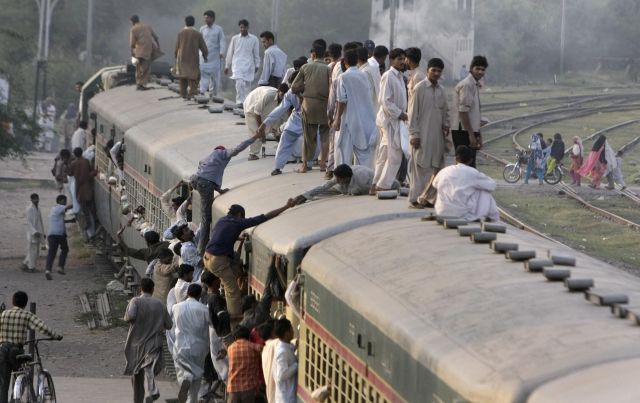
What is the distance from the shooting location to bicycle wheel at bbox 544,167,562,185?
3137 cm

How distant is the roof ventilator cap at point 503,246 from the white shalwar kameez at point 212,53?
14.6m

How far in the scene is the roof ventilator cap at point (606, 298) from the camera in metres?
6.78

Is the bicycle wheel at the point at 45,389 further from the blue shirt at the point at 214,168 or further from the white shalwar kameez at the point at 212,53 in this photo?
the white shalwar kameez at the point at 212,53

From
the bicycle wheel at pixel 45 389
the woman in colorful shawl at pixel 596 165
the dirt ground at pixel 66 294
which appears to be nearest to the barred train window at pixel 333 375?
the bicycle wheel at pixel 45 389

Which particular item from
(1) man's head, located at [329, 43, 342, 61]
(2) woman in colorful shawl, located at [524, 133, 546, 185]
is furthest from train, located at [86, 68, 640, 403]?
(2) woman in colorful shawl, located at [524, 133, 546, 185]

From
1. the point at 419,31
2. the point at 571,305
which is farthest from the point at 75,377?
the point at 419,31

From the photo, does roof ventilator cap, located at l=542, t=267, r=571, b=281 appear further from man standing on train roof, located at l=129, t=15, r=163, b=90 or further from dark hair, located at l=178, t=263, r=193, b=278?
man standing on train roof, located at l=129, t=15, r=163, b=90

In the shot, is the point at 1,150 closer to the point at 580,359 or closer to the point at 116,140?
the point at 116,140

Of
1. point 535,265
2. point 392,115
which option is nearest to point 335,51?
point 392,115

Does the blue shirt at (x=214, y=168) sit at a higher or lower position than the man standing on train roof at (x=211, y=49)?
lower

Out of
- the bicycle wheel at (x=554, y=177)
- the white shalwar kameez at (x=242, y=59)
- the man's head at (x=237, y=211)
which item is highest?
the white shalwar kameez at (x=242, y=59)

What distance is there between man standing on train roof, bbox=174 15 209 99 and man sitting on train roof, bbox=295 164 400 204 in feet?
30.5

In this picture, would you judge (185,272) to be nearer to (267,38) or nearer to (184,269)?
(184,269)

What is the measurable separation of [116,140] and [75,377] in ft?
19.0
